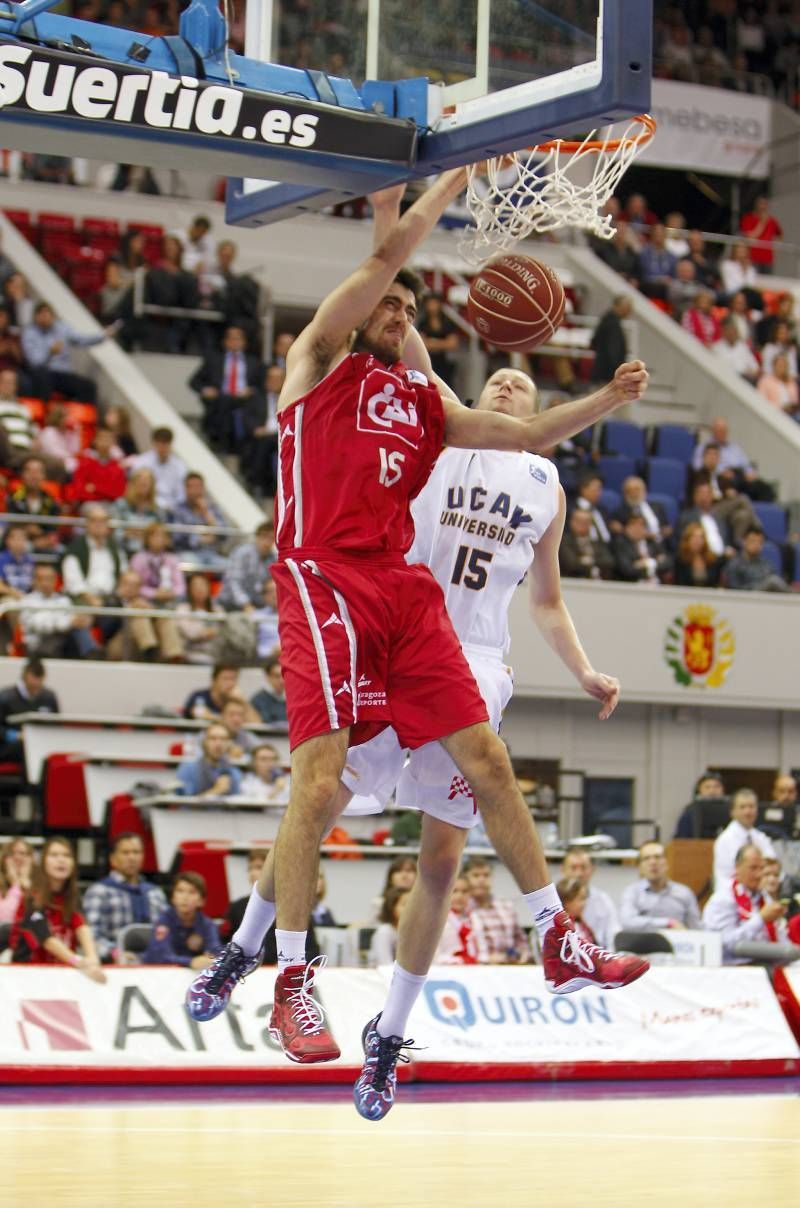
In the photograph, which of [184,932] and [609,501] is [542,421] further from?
[609,501]

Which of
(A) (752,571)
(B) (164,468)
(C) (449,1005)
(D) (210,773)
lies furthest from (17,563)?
(A) (752,571)

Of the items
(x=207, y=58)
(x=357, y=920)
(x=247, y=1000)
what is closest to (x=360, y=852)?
(x=357, y=920)

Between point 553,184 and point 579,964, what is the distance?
2.75 metres

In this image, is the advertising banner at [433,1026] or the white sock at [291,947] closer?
the white sock at [291,947]

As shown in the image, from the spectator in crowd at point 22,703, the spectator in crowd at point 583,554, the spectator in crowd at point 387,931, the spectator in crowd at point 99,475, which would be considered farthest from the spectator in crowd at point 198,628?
the spectator in crowd at point 387,931

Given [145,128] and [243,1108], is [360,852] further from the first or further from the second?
[145,128]

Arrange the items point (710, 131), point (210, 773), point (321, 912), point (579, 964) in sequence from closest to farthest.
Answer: point (579, 964)
point (321, 912)
point (210, 773)
point (710, 131)

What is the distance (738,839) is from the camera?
13219 mm

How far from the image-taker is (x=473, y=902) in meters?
12.1

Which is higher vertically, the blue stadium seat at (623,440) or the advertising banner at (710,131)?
the advertising banner at (710,131)

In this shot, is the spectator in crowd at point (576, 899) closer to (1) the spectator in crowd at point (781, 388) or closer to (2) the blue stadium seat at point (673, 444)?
(2) the blue stadium seat at point (673, 444)

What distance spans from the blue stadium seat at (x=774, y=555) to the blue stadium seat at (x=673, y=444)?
5.23 feet

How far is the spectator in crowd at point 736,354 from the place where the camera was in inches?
869

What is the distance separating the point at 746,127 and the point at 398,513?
21.4 meters
